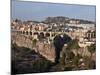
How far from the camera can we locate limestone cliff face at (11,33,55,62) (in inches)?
91.7

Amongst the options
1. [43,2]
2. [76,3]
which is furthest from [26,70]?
[76,3]

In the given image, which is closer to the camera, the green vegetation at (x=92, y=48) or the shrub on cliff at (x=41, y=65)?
the shrub on cliff at (x=41, y=65)

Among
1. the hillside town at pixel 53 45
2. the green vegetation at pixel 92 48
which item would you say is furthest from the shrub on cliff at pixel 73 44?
the green vegetation at pixel 92 48

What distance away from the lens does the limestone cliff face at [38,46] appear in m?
2.33

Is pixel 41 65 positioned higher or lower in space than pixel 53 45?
lower

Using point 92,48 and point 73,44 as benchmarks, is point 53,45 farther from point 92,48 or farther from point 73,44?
point 92,48

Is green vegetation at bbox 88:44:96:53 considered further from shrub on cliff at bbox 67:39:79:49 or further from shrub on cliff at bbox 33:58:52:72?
shrub on cliff at bbox 33:58:52:72

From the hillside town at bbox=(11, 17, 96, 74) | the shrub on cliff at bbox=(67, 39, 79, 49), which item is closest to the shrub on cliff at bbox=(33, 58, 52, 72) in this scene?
the hillside town at bbox=(11, 17, 96, 74)

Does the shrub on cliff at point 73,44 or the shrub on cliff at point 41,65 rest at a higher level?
the shrub on cliff at point 73,44

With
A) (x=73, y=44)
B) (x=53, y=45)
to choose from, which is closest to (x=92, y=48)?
(x=73, y=44)

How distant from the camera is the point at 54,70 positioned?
2.47m

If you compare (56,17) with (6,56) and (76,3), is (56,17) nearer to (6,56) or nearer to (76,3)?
(76,3)

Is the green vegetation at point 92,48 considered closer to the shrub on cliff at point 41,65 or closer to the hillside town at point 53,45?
the hillside town at point 53,45

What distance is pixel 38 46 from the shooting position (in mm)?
2414
